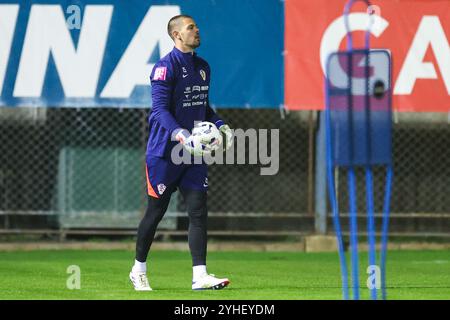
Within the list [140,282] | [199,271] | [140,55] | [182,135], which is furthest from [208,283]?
[140,55]

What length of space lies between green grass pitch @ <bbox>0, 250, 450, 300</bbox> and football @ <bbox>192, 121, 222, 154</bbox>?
1.09m

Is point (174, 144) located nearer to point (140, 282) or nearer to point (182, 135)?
point (182, 135)

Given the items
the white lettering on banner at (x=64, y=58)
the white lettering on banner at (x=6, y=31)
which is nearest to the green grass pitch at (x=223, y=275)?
the white lettering on banner at (x=64, y=58)

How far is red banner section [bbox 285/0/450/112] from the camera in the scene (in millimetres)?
13547

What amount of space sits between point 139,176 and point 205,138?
6.34m

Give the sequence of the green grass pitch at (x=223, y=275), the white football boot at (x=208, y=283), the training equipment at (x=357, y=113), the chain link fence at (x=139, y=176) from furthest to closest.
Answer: the chain link fence at (x=139, y=176) → the white football boot at (x=208, y=283) → the green grass pitch at (x=223, y=275) → the training equipment at (x=357, y=113)

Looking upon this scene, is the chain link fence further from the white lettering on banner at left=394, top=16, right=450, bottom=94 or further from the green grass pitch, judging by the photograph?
the white lettering on banner at left=394, top=16, right=450, bottom=94

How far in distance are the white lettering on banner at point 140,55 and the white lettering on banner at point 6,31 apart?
116cm

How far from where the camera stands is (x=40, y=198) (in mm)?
15383

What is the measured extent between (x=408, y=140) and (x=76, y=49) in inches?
185

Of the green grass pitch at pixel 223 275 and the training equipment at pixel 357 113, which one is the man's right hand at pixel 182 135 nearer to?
the green grass pitch at pixel 223 275

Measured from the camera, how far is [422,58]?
13.6 meters

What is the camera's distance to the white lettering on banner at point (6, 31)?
1348 centimetres

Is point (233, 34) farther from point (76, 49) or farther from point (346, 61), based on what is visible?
point (346, 61)
